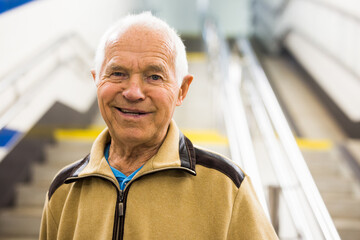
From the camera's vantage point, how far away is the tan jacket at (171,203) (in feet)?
3.37

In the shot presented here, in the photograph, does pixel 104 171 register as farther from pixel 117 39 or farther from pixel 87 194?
pixel 117 39

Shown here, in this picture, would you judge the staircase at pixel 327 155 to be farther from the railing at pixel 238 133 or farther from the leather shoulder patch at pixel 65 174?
the leather shoulder patch at pixel 65 174

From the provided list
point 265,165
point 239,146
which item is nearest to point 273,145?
point 239,146

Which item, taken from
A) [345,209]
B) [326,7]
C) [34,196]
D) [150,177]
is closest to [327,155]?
[345,209]

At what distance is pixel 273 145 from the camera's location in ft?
9.38

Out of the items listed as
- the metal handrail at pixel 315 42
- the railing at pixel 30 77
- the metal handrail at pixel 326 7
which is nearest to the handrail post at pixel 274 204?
the railing at pixel 30 77

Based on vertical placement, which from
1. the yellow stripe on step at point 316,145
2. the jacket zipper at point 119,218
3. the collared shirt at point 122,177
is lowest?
the yellow stripe on step at point 316,145

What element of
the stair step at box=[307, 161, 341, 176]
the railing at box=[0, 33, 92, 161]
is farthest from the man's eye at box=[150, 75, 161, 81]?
the stair step at box=[307, 161, 341, 176]

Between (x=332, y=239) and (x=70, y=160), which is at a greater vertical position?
(x=332, y=239)

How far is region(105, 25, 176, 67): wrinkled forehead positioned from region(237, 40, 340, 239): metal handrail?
1179 millimetres

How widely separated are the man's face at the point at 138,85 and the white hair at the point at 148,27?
18 millimetres

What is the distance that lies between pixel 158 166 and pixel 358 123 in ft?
12.5

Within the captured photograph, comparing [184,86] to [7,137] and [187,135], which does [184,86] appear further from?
[187,135]

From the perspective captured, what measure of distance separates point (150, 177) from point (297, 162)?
1530mm
